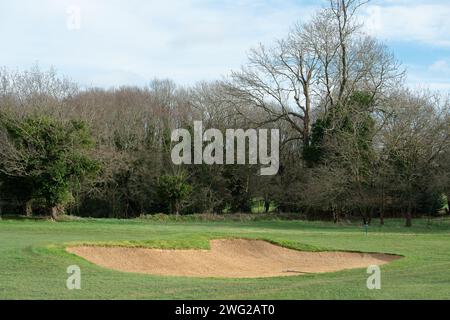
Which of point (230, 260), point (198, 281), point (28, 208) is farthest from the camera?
point (28, 208)

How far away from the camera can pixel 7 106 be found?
41.5 metres

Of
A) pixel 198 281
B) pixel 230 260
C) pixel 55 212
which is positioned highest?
pixel 55 212

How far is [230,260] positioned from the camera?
23.5m

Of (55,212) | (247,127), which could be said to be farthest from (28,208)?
(247,127)

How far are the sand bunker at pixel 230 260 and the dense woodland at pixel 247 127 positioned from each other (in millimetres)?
18048

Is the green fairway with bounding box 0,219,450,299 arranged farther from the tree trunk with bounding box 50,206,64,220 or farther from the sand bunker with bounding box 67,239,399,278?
the tree trunk with bounding box 50,206,64,220

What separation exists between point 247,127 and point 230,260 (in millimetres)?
29004

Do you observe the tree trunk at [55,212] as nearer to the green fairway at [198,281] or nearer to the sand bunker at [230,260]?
the green fairway at [198,281]

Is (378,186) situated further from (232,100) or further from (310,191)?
(232,100)

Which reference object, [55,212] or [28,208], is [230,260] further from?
[28,208]

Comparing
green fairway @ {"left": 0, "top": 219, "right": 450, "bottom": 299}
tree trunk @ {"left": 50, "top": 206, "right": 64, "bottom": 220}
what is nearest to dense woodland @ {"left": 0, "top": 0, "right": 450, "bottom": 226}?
tree trunk @ {"left": 50, "top": 206, "right": 64, "bottom": 220}

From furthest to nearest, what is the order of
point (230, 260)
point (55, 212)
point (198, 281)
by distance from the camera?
1. point (55, 212)
2. point (230, 260)
3. point (198, 281)

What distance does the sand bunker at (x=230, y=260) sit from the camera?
2014 centimetres
